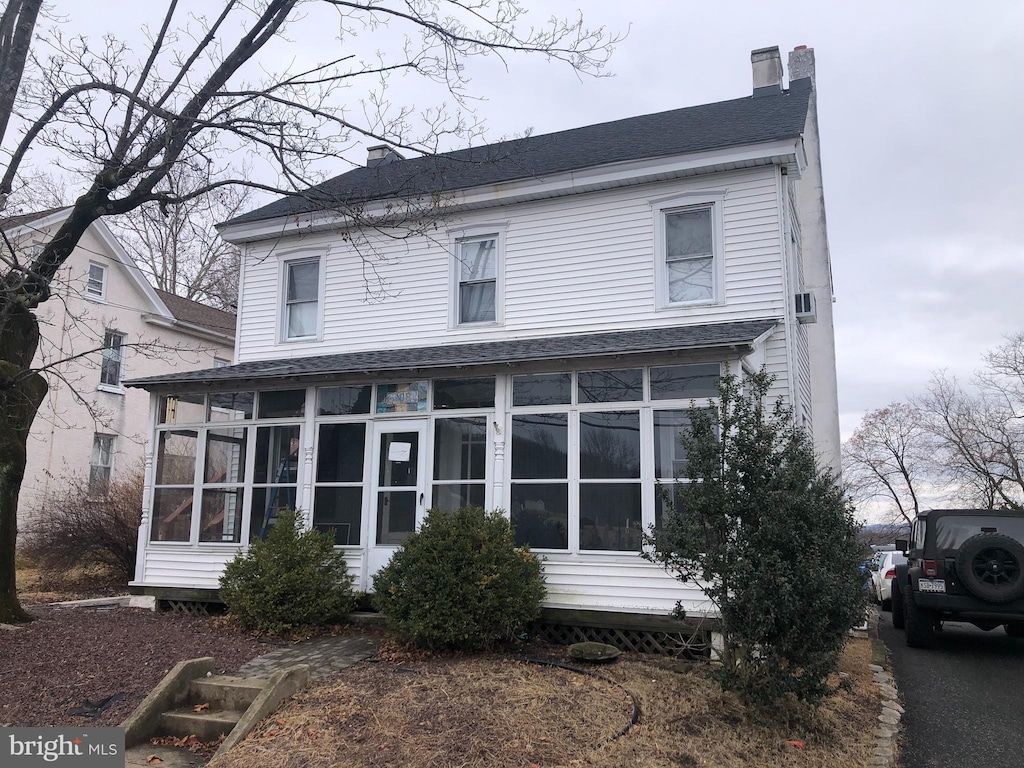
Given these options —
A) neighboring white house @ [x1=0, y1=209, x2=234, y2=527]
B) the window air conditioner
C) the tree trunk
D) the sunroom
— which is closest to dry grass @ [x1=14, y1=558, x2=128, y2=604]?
the sunroom

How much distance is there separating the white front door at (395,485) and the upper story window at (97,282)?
48.7ft

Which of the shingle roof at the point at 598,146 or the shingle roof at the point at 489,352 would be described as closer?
the shingle roof at the point at 489,352

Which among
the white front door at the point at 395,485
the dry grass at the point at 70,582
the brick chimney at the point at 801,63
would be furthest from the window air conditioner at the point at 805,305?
the dry grass at the point at 70,582

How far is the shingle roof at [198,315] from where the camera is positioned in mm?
24203

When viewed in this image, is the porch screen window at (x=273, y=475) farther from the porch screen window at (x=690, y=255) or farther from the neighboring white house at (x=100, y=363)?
the neighboring white house at (x=100, y=363)

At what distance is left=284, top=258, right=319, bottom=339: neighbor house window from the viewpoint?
516 inches

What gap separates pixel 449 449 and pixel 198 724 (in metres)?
4.72

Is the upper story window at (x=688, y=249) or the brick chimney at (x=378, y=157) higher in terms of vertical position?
the brick chimney at (x=378, y=157)

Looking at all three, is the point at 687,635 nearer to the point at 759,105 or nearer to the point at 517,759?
the point at 517,759

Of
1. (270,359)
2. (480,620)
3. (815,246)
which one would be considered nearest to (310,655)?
(480,620)

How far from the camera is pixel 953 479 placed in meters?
36.5

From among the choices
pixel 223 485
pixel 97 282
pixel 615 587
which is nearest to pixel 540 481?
pixel 615 587

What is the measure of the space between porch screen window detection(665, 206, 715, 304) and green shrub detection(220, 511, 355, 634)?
228 inches

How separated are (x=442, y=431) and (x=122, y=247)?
16.6m
